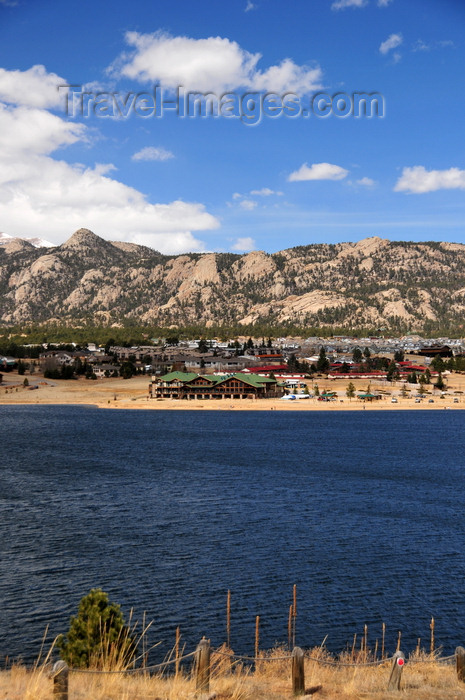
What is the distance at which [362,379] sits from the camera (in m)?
200

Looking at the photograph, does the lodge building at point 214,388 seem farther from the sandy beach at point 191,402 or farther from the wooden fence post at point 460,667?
the wooden fence post at point 460,667

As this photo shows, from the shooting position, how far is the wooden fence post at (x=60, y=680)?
1636cm

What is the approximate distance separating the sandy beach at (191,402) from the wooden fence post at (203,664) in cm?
13164

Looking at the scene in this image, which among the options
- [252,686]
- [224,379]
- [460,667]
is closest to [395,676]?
[460,667]

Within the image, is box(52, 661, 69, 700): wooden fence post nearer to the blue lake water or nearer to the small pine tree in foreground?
the small pine tree in foreground

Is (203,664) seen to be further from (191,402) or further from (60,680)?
(191,402)

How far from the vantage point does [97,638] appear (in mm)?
22219

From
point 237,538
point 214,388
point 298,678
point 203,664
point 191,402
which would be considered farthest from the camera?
point 214,388

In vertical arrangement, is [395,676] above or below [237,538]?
above

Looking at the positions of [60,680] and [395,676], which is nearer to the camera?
[60,680]

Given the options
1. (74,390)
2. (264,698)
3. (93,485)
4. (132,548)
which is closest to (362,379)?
(74,390)

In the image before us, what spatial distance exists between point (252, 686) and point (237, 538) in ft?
88.1

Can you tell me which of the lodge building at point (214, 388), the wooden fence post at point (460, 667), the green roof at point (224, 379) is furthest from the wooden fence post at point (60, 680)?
the green roof at point (224, 379)

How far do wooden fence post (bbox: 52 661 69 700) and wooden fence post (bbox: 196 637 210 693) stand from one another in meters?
3.45
